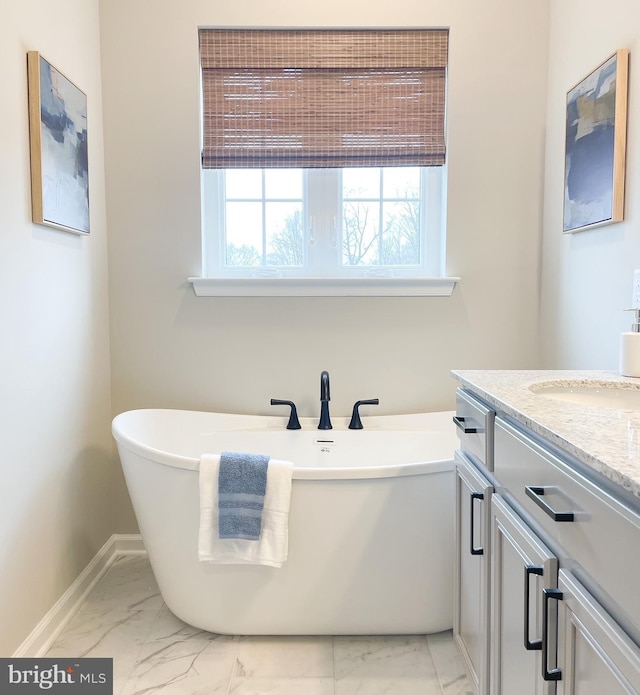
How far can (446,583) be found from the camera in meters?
1.69

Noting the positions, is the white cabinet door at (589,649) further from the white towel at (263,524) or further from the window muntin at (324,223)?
the window muntin at (324,223)

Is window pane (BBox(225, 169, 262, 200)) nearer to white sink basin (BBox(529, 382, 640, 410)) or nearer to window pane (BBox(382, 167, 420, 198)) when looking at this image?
window pane (BBox(382, 167, 420, 198))

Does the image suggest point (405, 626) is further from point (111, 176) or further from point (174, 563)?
point (111, 176)

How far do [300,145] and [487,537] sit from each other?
5.85ft

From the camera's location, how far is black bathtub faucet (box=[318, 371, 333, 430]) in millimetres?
2213

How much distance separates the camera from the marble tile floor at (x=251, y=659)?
5.07 feet

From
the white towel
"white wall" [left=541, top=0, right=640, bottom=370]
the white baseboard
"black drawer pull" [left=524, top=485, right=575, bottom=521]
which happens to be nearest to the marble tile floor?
the white baseboard

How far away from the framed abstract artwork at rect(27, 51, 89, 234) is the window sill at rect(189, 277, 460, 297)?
0.56m

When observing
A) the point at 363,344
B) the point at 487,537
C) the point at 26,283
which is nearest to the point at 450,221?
the point at 363,344

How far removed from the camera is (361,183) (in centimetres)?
242

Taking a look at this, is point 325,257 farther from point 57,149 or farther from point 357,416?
point 57,149

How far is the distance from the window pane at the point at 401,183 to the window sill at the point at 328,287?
1.48ft

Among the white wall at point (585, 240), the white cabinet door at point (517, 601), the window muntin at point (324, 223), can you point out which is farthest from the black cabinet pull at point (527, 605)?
the window muntin at point (324, 223)

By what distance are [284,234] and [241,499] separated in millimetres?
1331
